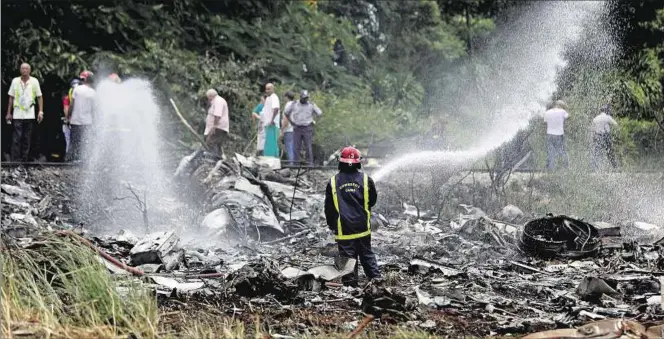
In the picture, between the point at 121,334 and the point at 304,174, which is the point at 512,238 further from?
the point at 121,334

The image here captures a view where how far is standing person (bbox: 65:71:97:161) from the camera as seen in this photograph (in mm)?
17391

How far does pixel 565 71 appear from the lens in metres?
21.4

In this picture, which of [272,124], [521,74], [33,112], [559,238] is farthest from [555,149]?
[33,112]

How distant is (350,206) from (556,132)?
9774 millimetres

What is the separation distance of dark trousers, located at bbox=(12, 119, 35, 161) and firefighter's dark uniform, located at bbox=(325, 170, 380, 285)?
9.16 metres

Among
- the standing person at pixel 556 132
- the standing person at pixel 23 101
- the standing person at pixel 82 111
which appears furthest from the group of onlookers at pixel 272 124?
the standing person at pixel 556 132

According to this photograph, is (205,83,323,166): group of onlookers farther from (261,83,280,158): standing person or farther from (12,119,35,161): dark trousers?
(12,119,35,161): dark trousers

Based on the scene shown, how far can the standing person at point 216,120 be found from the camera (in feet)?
61.1

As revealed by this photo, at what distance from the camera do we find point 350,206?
10133 millimetres

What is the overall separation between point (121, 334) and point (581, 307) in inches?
178

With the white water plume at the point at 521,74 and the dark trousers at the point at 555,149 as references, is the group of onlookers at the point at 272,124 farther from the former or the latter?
the dark trousers at the point at 555,149

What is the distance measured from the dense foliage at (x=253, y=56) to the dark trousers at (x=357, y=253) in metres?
10.5

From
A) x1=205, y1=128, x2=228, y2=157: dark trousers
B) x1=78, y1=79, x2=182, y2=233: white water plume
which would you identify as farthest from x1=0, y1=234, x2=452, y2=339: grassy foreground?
x1=205, y1=128, x2=228, y2=157: dark trousers

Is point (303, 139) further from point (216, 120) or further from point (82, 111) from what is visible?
point (82, 111)
